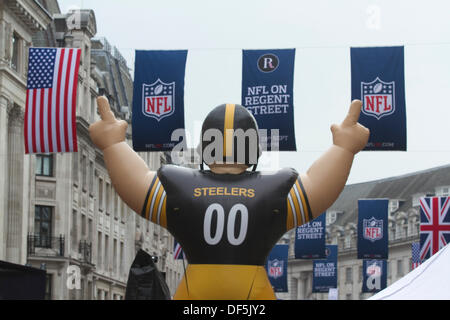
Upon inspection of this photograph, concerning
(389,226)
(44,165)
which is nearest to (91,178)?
(44,165)

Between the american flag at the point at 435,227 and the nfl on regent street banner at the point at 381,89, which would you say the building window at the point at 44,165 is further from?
the nfl on regent street banner at the point at 381,89

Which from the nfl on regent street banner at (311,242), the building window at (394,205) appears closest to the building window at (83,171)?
the nfl on regent street banner at (311,242)

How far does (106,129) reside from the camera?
25.0 feet

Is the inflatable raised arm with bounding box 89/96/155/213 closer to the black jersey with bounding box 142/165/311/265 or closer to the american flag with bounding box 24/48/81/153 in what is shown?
the black jersey with bounding box 142/165/311/265

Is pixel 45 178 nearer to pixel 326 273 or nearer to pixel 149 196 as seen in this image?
pixel 326 273


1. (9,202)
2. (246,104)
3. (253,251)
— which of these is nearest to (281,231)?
(253,251)

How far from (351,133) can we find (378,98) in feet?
49.8

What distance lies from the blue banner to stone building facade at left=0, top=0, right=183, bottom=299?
1153 cm

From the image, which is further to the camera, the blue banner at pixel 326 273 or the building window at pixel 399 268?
the building window at pixel 399 268

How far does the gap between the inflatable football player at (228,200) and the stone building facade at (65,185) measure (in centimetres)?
3261

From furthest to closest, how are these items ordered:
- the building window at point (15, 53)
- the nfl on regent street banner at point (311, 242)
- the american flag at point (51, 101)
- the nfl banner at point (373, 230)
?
the nfl on regent street banner at point (311, 242)
the building window at point (15, 53)
the nfl banner at point (373, 230)
the american flag at point (51, 101)

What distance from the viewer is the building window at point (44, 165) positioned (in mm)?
49531
